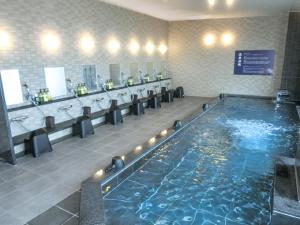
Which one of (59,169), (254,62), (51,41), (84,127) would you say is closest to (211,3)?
(254,62)

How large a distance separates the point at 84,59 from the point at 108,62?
1.11 metres

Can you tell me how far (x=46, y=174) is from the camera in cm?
379

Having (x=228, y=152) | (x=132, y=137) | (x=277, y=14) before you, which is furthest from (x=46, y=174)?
(x=277, y=14)

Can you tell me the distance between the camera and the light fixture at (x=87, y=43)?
6.33 metres

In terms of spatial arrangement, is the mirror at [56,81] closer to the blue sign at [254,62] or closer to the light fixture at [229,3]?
the light fixture at [229,3]

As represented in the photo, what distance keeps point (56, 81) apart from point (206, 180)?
422cm

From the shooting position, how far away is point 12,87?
15.6ft

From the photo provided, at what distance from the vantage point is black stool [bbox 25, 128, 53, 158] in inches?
174

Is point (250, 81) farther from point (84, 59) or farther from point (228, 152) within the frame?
point (84, 59)

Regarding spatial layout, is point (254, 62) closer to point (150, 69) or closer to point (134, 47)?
point (150, 69)

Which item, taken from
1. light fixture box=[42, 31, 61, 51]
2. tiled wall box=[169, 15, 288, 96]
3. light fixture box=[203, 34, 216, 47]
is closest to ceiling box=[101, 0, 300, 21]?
tiled wall box=[169, 15, 288, 96]

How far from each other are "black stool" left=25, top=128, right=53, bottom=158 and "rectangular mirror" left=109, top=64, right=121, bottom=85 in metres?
3.52

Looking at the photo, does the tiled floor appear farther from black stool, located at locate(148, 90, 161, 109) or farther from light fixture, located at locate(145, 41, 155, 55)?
light fixture, located at locate(145, 41, 155, 55)

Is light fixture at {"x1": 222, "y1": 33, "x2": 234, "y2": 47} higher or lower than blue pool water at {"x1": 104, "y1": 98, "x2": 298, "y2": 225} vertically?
higher
